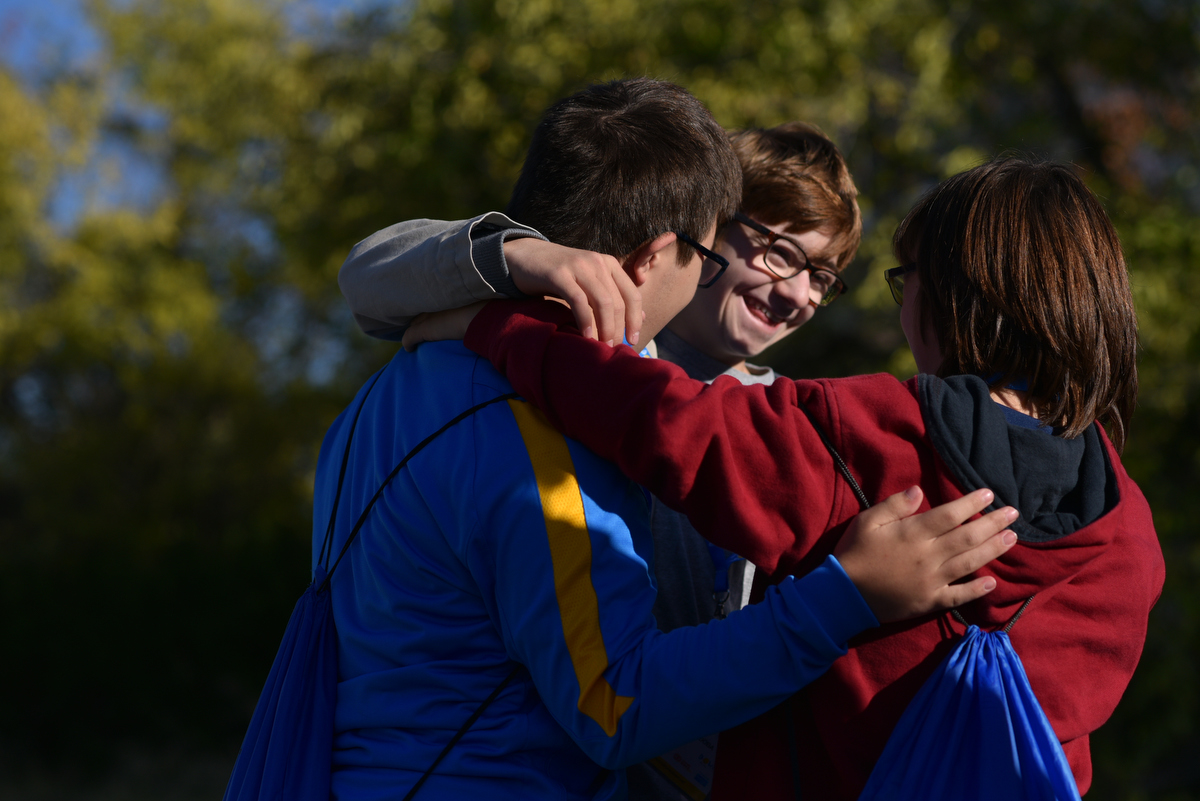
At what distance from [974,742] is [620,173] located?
3.16ft

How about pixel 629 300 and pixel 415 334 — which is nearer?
pixel 629 300

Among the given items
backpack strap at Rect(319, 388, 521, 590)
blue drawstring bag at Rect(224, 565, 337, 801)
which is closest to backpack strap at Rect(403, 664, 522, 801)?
blue drawstring bag at Rect(224, 565, 337, 801)

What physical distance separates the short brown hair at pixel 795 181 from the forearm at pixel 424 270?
0.81 metres

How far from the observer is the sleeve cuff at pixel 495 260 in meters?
1.49

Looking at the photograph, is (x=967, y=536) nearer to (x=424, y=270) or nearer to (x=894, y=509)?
(x=894, y=509)

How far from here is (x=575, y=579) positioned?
4.30 feet

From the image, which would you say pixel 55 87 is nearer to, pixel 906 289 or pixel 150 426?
pixel 150 426

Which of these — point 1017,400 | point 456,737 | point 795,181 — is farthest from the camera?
point 795,181

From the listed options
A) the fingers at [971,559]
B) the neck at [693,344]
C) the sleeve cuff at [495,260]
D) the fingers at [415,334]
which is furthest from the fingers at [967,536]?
the neck at [693,344]

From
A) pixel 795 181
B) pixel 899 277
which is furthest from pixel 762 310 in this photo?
pixel 899 277

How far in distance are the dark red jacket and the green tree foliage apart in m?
0.94

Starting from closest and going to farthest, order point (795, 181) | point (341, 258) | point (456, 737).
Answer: point (456, 737), point (795, 181), point (341, 258)

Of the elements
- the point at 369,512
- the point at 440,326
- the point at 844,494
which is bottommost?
the point at 844,494

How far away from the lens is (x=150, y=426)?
1001 cm
